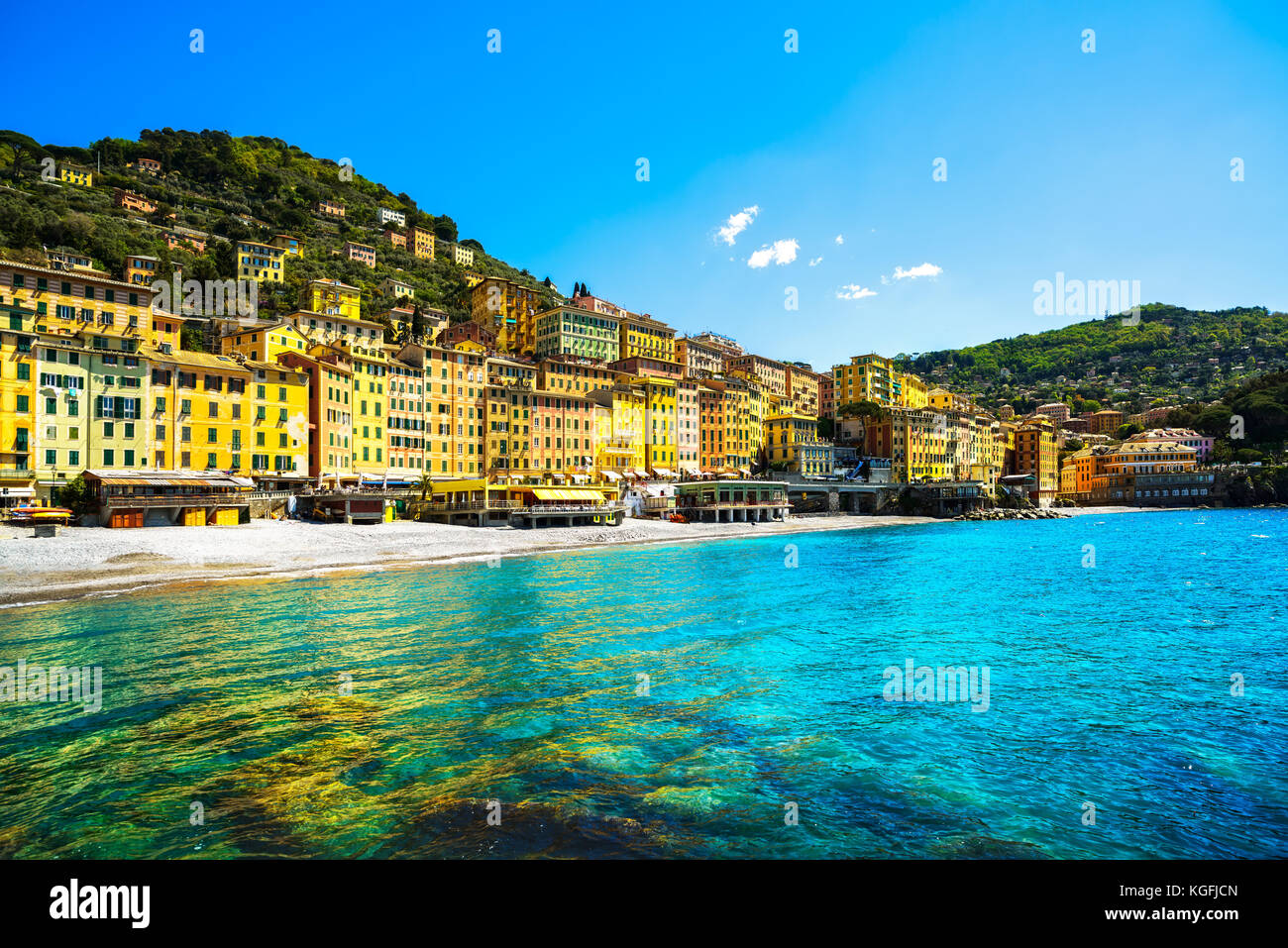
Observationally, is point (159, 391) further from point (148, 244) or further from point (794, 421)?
point (794, 421)

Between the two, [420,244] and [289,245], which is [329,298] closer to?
[289,245]

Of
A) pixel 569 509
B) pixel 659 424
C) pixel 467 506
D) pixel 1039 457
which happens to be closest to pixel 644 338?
pixel 659 424

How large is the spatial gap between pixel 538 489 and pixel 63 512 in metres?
38.7

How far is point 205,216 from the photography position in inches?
5531

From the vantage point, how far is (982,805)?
34.1 ft

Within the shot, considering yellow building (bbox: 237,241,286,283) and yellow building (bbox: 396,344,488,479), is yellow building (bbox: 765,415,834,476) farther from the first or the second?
yellow building (bbox: 237,241,286,283)

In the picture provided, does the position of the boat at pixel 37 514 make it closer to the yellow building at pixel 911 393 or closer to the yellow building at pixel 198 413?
the yellow building at pixel 198 413

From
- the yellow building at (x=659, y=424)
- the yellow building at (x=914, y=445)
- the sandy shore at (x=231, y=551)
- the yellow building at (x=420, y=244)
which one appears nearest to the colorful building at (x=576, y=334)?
the yellow building at (x=659, y=424)

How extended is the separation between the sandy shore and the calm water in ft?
25.3

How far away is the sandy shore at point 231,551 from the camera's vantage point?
34.1 metres

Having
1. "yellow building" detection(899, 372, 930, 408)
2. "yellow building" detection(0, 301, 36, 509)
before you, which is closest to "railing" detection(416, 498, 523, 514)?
"yellow building" detection(0, 301, 36, 509)

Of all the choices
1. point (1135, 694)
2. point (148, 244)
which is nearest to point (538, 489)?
point (1135, 694)
